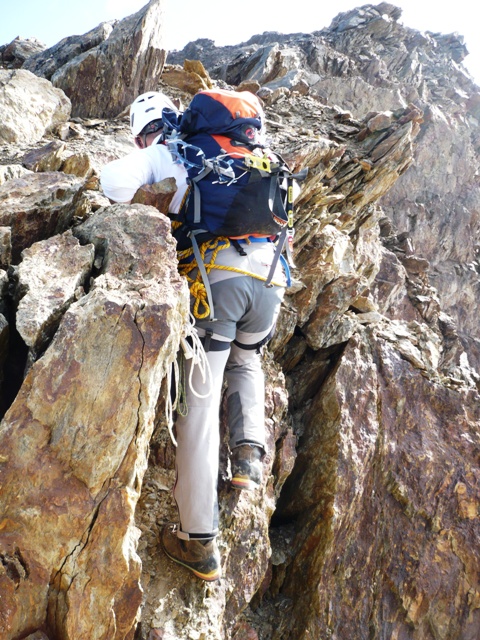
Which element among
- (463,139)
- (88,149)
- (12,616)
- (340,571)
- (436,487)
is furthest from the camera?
(463,139)

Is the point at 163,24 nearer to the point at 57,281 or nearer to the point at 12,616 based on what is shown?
the point at 57,281

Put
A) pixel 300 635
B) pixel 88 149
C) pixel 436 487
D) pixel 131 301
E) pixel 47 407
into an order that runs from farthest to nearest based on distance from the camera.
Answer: pixel 88 149 → pixel 436 487 → pixel 300 635 → pixel 131 301 → pixel 47 407

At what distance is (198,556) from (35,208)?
13.5 ft

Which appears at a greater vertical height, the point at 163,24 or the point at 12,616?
the point at 163,24

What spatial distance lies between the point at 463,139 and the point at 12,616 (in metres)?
42.8

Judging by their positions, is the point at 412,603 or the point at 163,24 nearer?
the point at 412,603

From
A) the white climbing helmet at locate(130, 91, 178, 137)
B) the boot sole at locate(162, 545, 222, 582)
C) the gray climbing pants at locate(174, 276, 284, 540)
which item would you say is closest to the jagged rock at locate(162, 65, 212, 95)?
the white climbing helmet at locate(130, 91, 178, 137)

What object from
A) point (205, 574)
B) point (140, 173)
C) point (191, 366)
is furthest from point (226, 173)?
point (205, 574)

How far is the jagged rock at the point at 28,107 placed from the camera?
31.3 feet

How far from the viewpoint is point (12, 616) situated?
10.9 feet

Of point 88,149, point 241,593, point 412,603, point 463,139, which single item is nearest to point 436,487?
point 412,603

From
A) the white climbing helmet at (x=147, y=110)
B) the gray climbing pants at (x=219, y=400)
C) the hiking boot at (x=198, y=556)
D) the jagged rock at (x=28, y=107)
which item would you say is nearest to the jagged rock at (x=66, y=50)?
the jagged rock at (x=28, y=107)

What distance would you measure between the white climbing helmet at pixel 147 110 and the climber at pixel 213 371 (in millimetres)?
13

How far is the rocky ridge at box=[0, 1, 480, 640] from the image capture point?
3.55 meters
